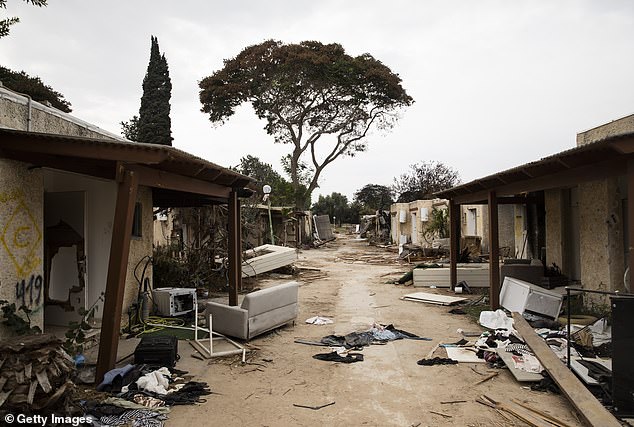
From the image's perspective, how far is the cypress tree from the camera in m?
24.0

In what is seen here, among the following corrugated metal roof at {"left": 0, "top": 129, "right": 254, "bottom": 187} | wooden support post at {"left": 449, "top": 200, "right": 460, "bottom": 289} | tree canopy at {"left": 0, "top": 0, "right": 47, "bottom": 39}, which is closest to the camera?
corrugated metal roof at {"left": 0, "top": 129, "right": 254, "bottom": 187}

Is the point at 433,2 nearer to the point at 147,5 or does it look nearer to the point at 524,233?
the point at 147,5

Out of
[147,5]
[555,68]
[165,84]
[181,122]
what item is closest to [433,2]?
[555,68]

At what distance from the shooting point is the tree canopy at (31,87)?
17.2 m

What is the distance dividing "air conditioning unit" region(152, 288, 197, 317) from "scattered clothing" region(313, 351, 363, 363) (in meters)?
3.36

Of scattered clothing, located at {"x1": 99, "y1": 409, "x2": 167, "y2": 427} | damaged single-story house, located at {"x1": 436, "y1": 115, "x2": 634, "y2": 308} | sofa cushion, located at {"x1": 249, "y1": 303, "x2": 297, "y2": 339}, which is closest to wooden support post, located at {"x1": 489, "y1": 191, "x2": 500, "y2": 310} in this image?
damaged single-story house, located at {"x1": 436, "y1": 115, "x2": 634, "y2": 308}

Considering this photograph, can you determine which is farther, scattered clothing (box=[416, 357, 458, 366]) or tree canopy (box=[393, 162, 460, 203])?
tree canopy (box=[393, 162, 460, 203])

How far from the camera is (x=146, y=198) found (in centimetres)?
934

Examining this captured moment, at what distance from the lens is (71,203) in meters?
7.57

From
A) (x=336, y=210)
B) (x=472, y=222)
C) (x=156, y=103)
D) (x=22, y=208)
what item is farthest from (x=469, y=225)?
(x=336, y=210)

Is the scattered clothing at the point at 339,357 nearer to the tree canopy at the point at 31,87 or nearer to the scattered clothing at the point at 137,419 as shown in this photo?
the scattered clothing at the point at 137,419

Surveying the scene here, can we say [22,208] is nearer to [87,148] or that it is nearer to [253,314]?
[87,148]

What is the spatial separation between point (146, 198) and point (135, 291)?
6.28 feet

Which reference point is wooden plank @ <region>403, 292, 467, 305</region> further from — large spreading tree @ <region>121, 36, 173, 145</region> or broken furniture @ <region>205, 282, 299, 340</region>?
large spreading tree @ <region>121, 36, 173, 145</region>
